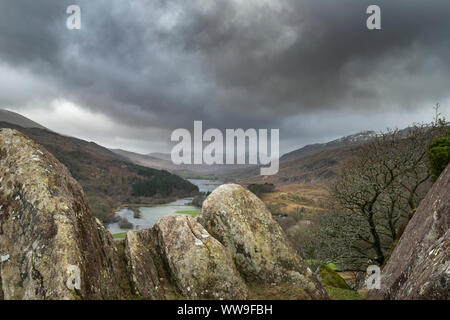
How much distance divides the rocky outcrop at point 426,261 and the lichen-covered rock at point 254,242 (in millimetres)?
3545

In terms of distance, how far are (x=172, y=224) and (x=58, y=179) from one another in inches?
218

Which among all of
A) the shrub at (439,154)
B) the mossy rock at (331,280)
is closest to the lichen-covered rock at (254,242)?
the mossy rock at (331,280)

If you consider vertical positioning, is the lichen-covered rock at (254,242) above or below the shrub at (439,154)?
below

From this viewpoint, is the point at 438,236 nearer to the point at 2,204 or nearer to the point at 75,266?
the point at 75,266

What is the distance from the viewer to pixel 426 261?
7.70 metres

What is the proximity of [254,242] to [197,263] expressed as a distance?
328cm

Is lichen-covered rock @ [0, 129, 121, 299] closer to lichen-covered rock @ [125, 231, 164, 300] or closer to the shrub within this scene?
lichen-covered rock @ [125, 231, 164, 300]

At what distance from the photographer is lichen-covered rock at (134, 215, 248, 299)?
9883 millimetres

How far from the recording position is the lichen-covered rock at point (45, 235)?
6.75 meters

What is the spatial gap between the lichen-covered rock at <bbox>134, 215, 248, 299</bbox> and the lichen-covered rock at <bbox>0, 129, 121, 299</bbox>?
247 centimetres

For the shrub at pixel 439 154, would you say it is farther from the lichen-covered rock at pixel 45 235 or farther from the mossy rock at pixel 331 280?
the lichen-covered rock at pixel 45 235

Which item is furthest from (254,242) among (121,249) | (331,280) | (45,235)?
(331,280)
